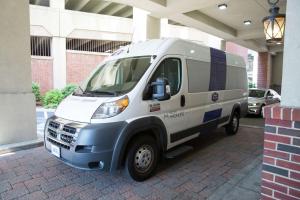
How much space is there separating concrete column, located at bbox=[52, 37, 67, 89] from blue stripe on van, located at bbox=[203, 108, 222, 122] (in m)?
12.0

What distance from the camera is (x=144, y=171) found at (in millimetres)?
3936

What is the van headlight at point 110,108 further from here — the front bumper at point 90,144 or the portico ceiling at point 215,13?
the portico ceiling at point 215,13

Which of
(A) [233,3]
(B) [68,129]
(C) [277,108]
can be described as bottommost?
(B) [68,129]

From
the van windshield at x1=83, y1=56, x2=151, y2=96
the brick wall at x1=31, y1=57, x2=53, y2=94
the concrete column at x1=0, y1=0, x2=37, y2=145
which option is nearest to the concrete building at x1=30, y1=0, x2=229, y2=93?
the brick wall at x1=31, y1=57, x2=53, y2=94

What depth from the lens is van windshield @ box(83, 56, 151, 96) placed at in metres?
3.89

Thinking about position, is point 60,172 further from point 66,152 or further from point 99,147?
point 99,147

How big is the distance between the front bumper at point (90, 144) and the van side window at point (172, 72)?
1.20m

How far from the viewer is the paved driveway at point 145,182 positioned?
136 inches

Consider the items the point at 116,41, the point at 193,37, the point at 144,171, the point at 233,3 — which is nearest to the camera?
the point at 144,171

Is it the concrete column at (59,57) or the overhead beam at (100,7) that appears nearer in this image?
the concrete column at (59,57)

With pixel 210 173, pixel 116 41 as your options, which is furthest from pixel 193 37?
pixel 210 173

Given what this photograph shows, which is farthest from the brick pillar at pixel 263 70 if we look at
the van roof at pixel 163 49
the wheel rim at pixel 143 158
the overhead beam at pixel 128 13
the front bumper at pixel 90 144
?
the front bumper at pixel 90 144

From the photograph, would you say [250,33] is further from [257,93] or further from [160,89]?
[160,89]

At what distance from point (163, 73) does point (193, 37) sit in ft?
54.4
